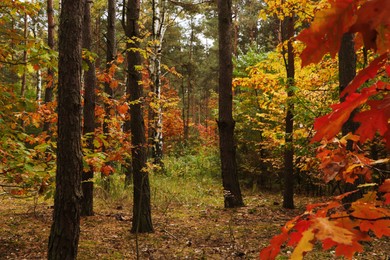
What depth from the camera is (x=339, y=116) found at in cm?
83

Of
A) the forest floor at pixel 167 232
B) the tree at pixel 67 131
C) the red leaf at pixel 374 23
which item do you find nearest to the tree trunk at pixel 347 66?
the forest floor at pixel 167 232

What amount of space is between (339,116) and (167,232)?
14.8 ft

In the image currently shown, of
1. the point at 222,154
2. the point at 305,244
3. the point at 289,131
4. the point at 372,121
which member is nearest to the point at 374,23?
the point at 372,121

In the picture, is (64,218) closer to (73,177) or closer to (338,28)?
(73,177)

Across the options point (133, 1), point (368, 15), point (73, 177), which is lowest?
point (73, 177)

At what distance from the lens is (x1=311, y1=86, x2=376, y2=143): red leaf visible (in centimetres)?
79

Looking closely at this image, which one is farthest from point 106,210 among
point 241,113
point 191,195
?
point 241,113

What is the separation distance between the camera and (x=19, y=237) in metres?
5.17

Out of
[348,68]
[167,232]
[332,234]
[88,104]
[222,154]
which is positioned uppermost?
[348,68]

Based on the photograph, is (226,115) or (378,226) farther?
(226,115)

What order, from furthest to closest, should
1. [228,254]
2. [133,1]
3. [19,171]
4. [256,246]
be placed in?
[133,1] → [256,246] → [228,254] → [19,171]

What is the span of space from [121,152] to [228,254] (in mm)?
2592

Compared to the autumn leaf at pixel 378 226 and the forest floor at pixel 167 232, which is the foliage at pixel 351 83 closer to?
the autumn leaf at pixel 378 226

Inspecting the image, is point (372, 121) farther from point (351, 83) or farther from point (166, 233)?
point (166, 233)
